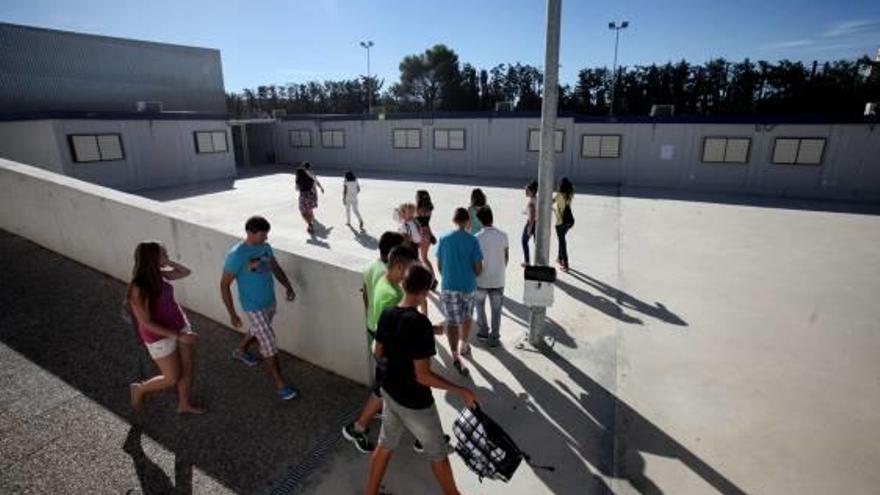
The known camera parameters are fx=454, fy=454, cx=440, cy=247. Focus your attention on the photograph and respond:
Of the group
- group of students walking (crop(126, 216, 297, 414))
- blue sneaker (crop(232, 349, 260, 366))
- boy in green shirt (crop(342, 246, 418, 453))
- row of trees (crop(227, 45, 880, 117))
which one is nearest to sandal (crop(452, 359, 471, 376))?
boy in green shirt (crop(342, 246, 418, 453))

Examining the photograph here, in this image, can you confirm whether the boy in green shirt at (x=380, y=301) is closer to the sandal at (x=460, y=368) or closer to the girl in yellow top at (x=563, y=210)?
the sandal at (x=460, y=368)

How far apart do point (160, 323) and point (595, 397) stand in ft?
12.9

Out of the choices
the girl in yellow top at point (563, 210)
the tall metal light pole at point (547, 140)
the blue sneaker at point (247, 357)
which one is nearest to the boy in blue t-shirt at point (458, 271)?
the tall metal light pole at point (547, 140)

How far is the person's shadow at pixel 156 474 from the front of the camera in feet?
10.5

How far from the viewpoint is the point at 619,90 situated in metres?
43.6

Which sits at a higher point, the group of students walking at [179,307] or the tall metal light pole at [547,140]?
the tall metal light pole at [547,140]

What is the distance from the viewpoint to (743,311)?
6469mm

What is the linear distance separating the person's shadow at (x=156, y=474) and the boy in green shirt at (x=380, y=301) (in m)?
1.15

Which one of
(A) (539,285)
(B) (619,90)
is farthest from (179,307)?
(B) (619,90)

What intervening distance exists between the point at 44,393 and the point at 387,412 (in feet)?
11.7

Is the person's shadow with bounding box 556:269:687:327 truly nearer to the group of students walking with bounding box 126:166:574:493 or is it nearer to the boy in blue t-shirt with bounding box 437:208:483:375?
the group of students walking with bounding box 126:166:574:493

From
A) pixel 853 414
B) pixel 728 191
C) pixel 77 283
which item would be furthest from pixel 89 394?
pixel 728 191

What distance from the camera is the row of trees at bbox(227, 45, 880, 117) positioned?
122 feet

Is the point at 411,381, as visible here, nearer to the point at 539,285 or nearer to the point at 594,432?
the point at 594,432
